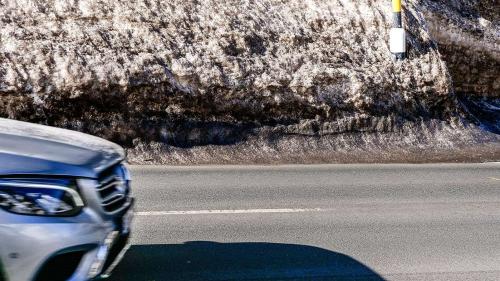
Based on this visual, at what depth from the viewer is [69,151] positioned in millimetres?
4918

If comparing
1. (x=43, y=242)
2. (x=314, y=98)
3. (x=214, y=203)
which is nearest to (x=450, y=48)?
(x=314, y=98)

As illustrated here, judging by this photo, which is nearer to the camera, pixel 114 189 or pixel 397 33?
pixel 114 189

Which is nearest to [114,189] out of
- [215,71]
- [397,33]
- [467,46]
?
[215,71]

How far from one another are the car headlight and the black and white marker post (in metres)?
10.0

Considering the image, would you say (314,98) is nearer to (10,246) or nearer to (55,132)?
(55,132)

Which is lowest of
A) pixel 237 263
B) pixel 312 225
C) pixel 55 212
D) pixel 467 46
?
pixel 467 46

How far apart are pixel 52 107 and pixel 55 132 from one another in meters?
6.33

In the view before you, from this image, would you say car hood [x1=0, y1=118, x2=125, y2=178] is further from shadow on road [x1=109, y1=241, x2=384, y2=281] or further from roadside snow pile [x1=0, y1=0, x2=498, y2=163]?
roadside snow pile [x1=0, y1=0, x2=498, y2=163]

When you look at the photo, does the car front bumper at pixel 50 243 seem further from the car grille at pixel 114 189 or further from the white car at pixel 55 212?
the car grille at pixel 114 189

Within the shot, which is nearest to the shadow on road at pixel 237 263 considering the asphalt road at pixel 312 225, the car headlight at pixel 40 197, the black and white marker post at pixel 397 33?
the asphalt road at pixel 312 225

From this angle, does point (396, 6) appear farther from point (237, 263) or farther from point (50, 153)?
point (50, 153)

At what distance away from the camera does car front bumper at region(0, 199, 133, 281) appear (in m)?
4.25

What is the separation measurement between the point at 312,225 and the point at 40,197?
370cm

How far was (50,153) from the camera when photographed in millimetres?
4742
